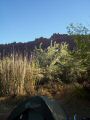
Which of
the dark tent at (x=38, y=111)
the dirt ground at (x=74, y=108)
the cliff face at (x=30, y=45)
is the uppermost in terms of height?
the cliff face at (x=30, y=45)

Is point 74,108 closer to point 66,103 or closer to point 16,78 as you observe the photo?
point 66,103

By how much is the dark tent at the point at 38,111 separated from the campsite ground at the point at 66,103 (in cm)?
177

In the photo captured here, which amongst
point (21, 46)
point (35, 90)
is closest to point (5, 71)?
point (35, 90)

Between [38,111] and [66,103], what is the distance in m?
3.45

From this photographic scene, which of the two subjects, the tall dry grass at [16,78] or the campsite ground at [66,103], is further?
the tall dry grass at [16,78]

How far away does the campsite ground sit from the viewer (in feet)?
36.8

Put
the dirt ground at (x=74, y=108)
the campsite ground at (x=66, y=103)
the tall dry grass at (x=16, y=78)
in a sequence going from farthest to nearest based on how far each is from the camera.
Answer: the tall dry grass at (x=16, y=78)
the campsite ground at (x=66, y=103)
the dirt ground at (x=74, y=108)

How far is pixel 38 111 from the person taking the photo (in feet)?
28.8

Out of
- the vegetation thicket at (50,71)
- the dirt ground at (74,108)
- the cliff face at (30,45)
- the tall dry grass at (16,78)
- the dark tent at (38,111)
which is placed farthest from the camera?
the cliff face at (30,45)

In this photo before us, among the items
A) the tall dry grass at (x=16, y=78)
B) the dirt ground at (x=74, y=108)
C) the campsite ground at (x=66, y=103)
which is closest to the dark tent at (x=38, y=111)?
the dirt ground at (x=74, y=108)

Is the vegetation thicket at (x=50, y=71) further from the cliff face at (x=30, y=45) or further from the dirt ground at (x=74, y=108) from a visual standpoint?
the cliff face at (x=30, y=45)

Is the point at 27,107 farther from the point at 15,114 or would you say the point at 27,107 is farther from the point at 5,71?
the point at 5,71

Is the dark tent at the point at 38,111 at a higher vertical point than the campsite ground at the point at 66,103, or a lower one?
higher

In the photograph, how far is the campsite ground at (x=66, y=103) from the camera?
11.2 meters
